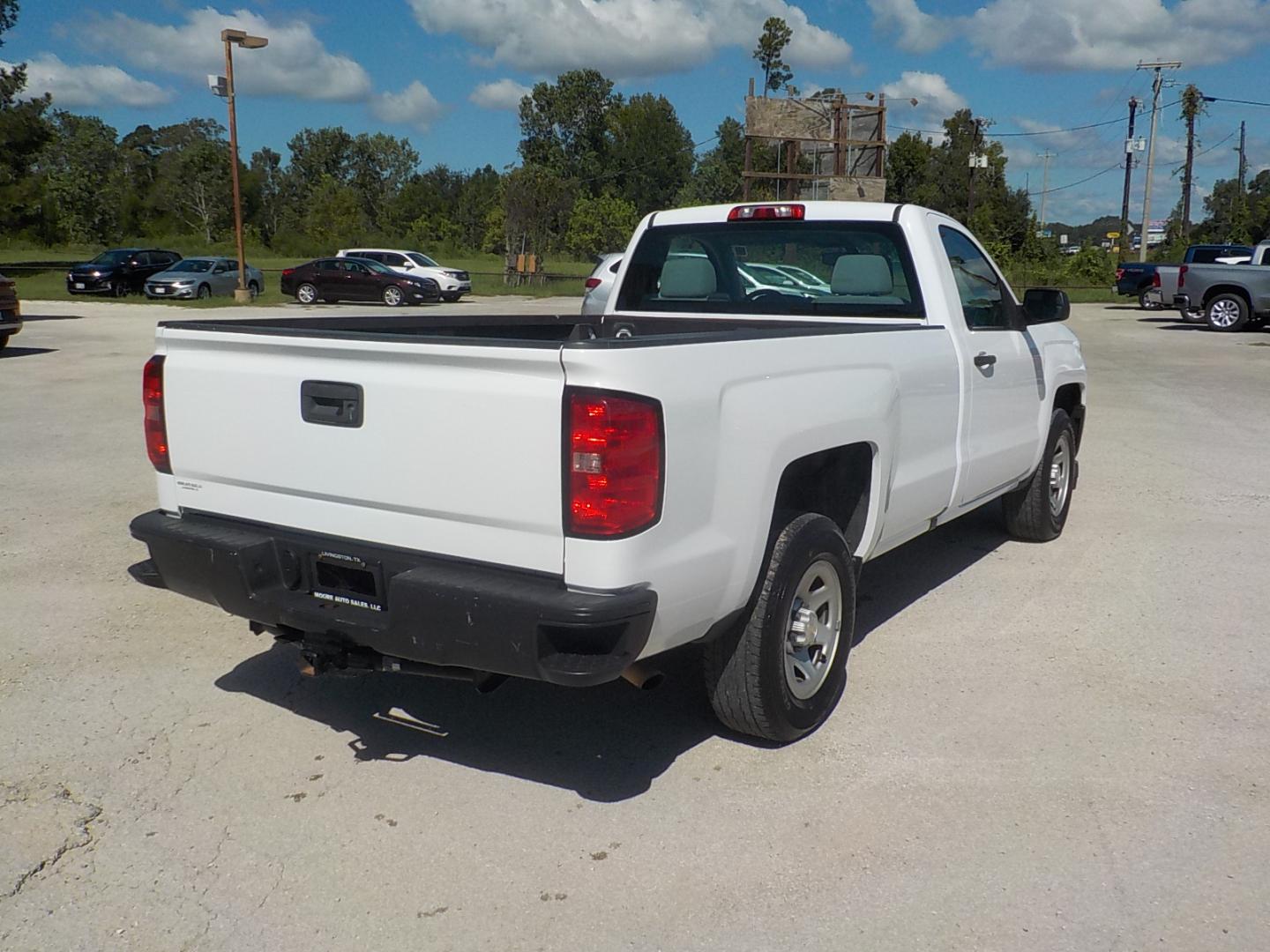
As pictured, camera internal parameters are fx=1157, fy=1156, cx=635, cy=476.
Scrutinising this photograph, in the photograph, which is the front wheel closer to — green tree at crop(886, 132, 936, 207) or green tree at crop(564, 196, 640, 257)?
green tree at crop(564, 196, 640, 257)

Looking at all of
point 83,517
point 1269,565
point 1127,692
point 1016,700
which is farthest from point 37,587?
point 1269,565

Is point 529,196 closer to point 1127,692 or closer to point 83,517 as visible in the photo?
point 83,517

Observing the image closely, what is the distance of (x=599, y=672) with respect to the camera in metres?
3.12

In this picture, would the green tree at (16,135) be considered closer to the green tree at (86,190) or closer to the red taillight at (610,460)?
the green tree at (86,190)

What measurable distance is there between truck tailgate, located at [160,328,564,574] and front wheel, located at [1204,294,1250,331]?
24705 mm

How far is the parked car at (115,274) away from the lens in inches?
1356

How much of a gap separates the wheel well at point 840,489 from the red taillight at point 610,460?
1058 mm

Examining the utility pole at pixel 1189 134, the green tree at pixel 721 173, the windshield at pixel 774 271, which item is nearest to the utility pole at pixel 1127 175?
the utility pole at pixel 1189 134

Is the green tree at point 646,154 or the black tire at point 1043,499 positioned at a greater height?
the green tree at point 646,154

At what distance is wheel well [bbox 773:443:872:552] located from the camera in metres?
4.12

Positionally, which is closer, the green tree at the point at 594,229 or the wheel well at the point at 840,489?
the wheel well at the point at 840,489

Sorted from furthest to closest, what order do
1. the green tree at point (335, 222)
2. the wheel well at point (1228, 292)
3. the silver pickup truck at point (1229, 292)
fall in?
the green tree at point (335, 222) → the wheel well at point (1228, 292) → the silver pickup truck at point (1229, 292)

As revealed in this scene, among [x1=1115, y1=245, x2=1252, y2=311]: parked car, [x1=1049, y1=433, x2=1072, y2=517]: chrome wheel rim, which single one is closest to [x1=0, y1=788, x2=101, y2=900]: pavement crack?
[x1=1049, y1=433, x2=1072, y2=517]: chrome wheel rim

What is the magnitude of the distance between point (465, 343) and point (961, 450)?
2.70 meters
